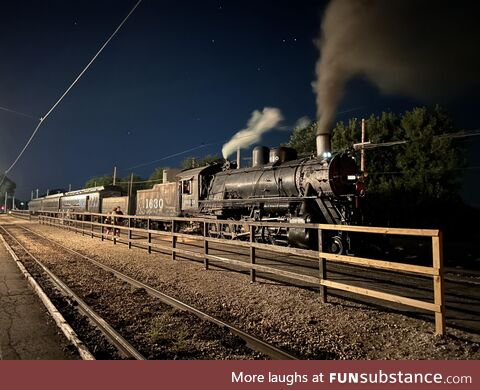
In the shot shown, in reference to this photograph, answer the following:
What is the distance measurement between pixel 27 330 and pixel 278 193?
343 inches

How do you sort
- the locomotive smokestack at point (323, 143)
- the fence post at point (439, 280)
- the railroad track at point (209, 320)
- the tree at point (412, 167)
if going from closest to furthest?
the railroad track at point (209, 320) → the fence post at point (439, 280) → the locomotive smokestack at point (323, 143) → the tree at point (412, 167)

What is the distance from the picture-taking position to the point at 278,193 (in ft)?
38.9

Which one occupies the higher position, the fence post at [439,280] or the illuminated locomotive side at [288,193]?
the illuminated locomotive side at [288,193]

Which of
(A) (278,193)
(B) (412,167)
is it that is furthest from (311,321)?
(B) (412,167)

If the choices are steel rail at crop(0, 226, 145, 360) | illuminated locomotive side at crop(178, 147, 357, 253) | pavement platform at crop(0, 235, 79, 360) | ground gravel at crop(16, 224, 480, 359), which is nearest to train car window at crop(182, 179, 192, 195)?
illuminated locomotive side at crop(178, 147, 357, 253)

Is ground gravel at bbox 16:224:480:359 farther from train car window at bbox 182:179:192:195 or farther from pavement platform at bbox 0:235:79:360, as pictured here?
train car window at bbox 182:179:192:195

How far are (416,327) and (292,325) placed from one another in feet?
4.96

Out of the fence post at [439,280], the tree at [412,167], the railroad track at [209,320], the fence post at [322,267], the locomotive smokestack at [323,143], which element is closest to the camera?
the railroad track at [209,320]

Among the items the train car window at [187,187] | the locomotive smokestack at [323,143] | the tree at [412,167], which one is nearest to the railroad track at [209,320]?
the locomotive smokestack at [323,143]

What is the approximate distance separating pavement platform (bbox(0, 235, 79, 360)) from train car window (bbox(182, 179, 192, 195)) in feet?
34.5

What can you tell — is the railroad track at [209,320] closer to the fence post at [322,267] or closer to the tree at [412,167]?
the fence post at [322,267]

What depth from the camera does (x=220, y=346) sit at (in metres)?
3.76

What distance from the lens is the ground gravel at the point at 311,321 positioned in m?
3.58

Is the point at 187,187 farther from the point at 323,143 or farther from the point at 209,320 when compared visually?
the point at 209,320
